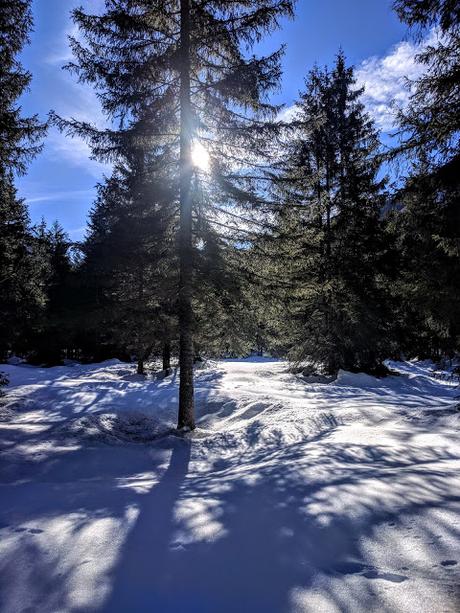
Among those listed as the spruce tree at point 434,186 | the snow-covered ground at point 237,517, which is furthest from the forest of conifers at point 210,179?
the snow-covered ground at point 237,517

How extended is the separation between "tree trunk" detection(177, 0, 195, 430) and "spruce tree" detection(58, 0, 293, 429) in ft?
0.07

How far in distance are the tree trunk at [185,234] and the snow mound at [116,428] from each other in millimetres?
926

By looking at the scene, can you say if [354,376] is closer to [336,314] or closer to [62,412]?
[336,314]

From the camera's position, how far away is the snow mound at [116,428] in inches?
341

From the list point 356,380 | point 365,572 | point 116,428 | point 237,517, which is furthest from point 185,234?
point 356,380

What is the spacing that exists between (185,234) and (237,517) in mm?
6623

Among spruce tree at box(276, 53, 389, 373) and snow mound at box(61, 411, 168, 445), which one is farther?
spruce tree at box(276, 53, 389, 373)

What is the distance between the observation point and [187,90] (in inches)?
360

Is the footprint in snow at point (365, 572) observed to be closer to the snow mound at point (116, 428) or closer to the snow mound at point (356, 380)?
the snow mound at point (116, 428)

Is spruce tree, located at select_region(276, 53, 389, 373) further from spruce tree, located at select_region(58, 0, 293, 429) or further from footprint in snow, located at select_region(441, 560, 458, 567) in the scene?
footprint in snow, located at select_region(441, 560, 458, 567)

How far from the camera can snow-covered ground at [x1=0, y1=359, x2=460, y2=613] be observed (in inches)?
101

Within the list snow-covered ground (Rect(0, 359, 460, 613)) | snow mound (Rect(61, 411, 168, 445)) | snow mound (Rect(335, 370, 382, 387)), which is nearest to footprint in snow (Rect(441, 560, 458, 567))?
snow-covered ground (Rect(0, 359, 460, 613))

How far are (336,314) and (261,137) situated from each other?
1058cm

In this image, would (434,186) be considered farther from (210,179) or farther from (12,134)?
(12,134)
